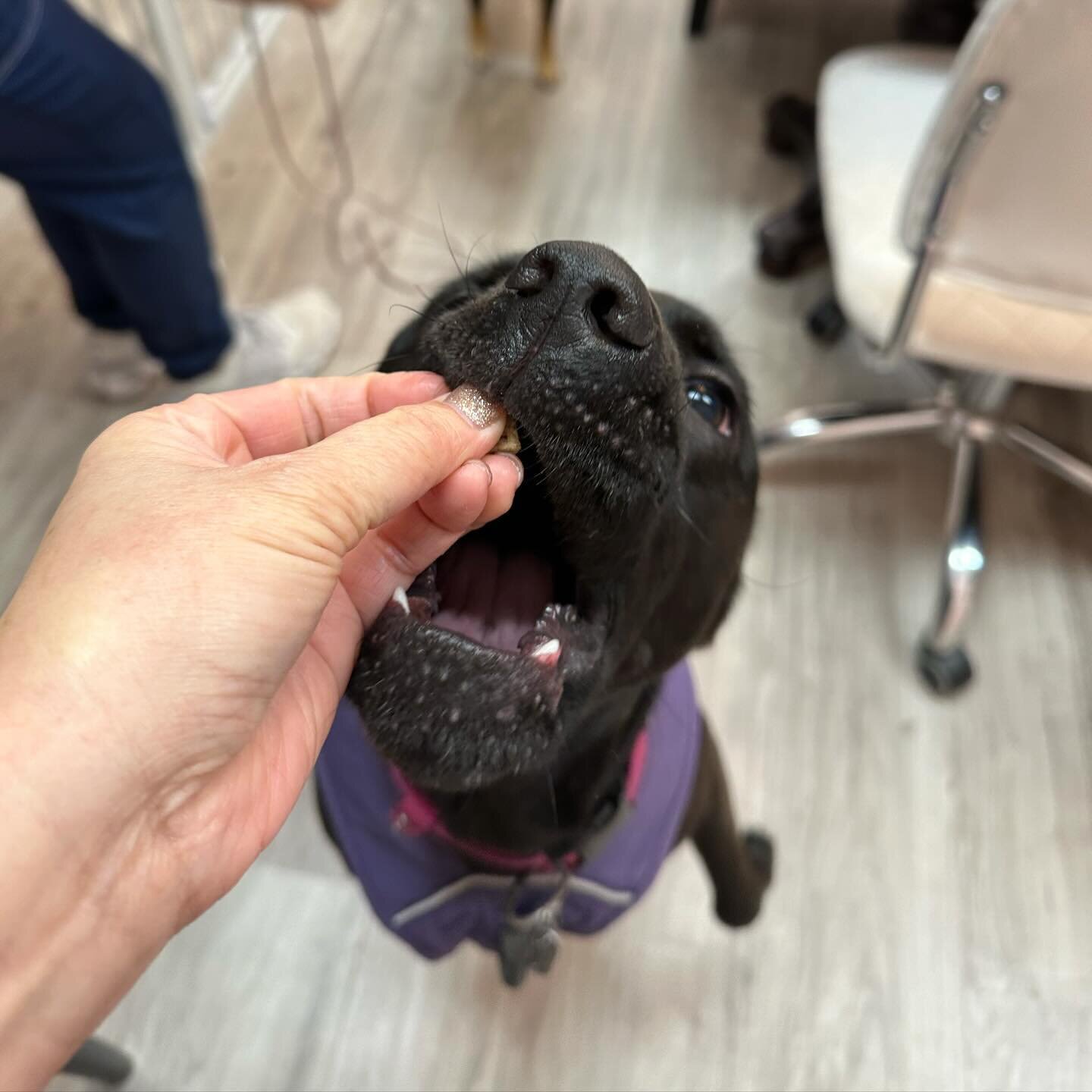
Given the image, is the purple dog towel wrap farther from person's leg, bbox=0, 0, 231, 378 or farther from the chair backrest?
person's leg, bbox=0, 0, 231, 378

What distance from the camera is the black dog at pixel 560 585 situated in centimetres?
59

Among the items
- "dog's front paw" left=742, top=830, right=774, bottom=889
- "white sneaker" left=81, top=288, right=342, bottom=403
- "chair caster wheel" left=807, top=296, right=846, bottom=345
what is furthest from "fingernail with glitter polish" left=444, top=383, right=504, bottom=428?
"chair caster wheel" left=807, top=296, right=846, bottom=345

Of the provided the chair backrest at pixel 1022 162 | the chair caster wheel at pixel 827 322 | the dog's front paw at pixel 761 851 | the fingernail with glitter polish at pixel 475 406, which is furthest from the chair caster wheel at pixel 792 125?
the fingernail with glitter polish at pixel 475 406

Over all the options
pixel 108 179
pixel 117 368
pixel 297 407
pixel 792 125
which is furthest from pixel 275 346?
pixel 792 125

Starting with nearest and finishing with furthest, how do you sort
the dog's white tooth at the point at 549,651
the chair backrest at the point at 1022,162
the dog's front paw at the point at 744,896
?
the dog's white tooth at the point at 549,651, the chair backrest at the point at 1022,162, the dog's front paw at the point at 744,896

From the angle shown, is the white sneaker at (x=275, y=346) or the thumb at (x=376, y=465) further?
the white sneaker at (x=275, y=346)

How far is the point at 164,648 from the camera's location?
45cm

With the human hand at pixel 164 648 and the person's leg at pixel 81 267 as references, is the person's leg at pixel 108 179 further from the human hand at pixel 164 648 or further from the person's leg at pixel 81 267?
the human hand at pixel 164 648

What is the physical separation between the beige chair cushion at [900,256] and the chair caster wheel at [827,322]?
0.51 m

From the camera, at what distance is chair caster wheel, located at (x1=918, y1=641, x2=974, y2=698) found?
151 centimetres

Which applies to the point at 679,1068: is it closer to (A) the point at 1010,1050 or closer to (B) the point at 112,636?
(A) the point at 1010,1050

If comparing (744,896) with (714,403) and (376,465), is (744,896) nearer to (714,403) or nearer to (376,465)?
(714,403)

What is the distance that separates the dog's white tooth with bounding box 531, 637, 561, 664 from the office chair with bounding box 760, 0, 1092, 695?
838 millimetres

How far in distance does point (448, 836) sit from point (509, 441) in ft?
1.67
